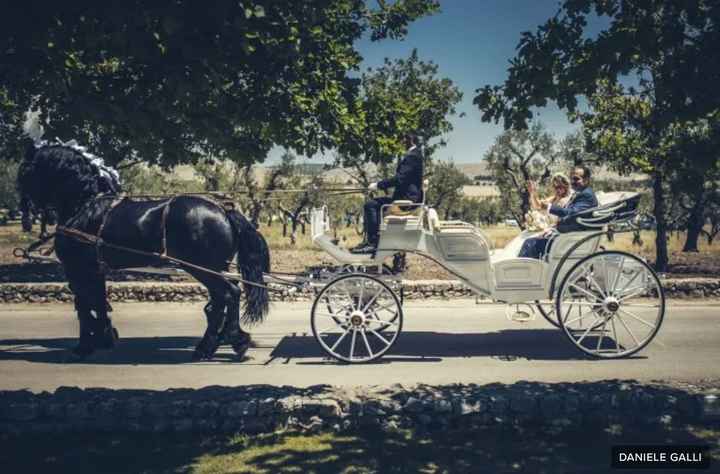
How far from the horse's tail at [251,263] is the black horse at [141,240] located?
0.01 m

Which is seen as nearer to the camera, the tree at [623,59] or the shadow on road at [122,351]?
the tree at [623,59]

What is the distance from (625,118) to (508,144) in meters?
19.7

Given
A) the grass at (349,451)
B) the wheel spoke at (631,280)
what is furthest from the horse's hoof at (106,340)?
the wheel spoke at (631,280)

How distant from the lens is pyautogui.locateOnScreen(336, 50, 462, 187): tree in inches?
540

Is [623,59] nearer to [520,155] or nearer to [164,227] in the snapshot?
[164,227]

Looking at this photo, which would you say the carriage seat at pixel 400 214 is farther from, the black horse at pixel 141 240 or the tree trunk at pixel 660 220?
the tree trunk at pixel 660 220

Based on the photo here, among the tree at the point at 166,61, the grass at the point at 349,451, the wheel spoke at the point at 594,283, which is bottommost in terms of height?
the grass at the point at 349,451

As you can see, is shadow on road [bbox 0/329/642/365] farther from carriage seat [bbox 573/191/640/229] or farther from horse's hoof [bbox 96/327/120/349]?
carriage seat [bbox 573/191/640/229]

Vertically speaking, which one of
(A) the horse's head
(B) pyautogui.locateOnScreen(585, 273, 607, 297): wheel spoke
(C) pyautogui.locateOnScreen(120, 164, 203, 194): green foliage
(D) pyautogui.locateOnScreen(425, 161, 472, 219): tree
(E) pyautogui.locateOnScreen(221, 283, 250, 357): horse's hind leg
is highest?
(C) pyautogui.locateOnScreen(120, 164, 203, 194): green foliage

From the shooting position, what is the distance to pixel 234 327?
8.74 meters

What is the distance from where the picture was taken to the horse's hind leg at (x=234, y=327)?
28.3ft

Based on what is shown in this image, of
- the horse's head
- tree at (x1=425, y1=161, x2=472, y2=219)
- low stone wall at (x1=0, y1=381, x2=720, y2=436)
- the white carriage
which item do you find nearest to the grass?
low stone wall at (x1=0, y1=381, x2=720, y2=436)

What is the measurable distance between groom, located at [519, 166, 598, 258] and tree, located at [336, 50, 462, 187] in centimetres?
395

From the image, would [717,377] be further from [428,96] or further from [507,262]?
[428,96]
